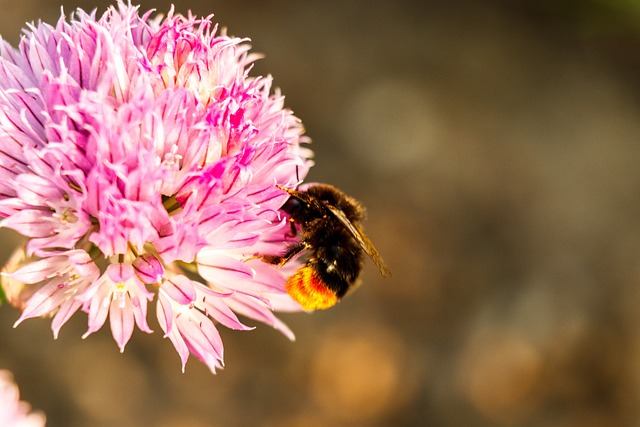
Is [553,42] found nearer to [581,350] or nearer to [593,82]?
[593,82]

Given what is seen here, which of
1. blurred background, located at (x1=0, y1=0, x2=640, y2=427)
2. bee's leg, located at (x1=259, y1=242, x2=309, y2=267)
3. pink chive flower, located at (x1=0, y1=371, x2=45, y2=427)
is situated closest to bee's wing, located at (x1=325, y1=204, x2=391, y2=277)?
bee's leg, located at (x1=259, y1=242, x2=309, y2=267)

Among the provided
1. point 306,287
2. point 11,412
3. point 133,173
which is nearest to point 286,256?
point 306,287

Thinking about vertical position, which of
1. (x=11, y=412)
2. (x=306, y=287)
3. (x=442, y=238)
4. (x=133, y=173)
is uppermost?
(x=133, y=173)

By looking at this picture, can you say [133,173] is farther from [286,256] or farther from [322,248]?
[322,248]

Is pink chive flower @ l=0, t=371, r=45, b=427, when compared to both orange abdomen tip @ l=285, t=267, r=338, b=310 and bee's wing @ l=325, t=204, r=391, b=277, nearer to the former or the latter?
orange abdomen tip @ l=285, t=267, r=338, b=310

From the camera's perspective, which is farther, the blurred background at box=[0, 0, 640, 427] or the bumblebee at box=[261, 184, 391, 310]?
the blurred background at box=[0, 0, 640, 427]

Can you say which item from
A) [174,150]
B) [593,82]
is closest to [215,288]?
[174,150]
